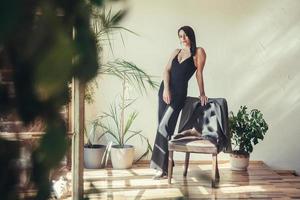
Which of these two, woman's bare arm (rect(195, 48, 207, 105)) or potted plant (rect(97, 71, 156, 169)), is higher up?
woman's bare arm (rect(195, 48, 207, 105))

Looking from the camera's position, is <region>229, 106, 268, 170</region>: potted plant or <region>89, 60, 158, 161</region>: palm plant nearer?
<region>229, 106, 268, 170</region>: potted plant

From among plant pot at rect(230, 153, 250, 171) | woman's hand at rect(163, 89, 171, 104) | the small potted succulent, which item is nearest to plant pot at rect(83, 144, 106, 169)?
the small potted succulent

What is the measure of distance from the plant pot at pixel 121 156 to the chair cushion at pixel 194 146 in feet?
2.62

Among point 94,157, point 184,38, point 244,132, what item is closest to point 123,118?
point 94,157

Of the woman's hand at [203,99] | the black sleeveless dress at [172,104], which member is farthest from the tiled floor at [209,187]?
the woman's hand at [203,99]

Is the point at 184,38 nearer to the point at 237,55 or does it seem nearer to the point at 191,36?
the point at 191,36

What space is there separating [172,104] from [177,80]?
0.95ft

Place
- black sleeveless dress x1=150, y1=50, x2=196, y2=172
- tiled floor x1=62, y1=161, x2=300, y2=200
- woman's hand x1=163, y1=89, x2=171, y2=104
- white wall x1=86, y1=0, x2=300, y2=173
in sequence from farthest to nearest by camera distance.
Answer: white wall x1=86, y1=0, x2=300, y2=173, woman's hand x1=163, y1=89, x2=171, y2=104, black sleeveless dress x1=150, y1=50, x2=196, y2=172, tiled floor x1=62, y1=161, x2=300, y2=200

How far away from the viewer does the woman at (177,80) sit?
534 centimetres

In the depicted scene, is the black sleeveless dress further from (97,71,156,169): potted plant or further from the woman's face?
(97,71,156,169): potted plant

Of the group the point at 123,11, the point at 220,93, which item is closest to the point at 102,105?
the point at 220,93

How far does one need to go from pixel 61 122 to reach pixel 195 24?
5.53 m

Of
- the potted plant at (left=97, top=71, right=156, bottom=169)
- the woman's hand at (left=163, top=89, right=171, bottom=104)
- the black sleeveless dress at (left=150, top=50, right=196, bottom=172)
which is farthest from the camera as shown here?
the potted plant at (left=97, top=71, right=156, bottom=169)

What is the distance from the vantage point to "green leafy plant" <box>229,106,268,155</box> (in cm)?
523
